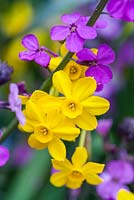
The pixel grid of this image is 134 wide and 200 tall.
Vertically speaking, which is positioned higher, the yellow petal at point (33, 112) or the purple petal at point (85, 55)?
the purple petal at point (85, 55)

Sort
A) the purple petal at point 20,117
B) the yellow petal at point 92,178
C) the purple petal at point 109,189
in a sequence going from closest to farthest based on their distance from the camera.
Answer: the purple petal at point 20,117
the yellow petal at point 92,178
the purple petal at point 109,189

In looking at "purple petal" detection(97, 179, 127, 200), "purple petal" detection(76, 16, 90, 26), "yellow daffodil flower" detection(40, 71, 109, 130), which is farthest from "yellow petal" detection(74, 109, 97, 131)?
"purple petal" detection(97, 179, 127, 200)

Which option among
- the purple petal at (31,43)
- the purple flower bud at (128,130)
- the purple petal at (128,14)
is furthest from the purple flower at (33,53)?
the purple flower bud at (128,130)

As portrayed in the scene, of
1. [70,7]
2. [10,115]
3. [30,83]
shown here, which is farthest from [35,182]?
[70,7]

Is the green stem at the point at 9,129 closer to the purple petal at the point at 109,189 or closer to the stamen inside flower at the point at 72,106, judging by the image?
the stamen inside flower at the point at 72,106

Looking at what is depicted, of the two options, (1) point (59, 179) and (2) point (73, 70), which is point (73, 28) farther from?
(1) point (59, 179)

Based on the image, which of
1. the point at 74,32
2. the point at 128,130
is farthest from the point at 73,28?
the point at 128,130

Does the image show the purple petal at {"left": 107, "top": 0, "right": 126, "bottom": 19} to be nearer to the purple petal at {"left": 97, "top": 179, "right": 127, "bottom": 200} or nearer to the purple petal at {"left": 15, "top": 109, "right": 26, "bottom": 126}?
the purple petal at {"left": 15, "top": 109, "right": 26, "bottom": 126}
